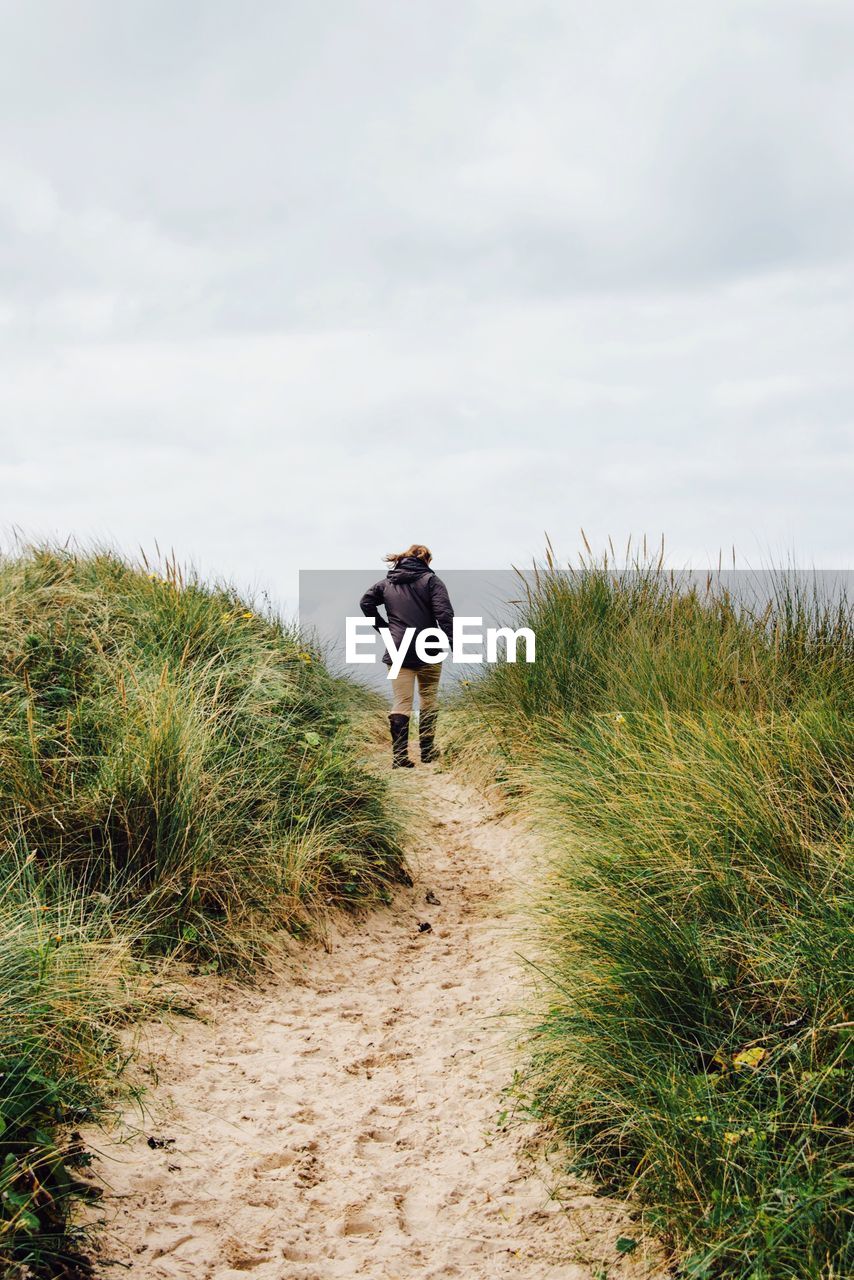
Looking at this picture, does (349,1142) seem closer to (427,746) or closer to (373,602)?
(427,746)

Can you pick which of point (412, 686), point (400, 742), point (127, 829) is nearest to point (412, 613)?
point (412, 686)

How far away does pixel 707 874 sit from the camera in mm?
3934

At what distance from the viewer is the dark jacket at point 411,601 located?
10695 millimetres

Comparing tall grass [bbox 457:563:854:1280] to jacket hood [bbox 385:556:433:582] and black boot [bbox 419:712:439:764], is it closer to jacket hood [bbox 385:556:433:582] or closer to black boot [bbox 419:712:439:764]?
black boot [bbox 419:712:439:764]

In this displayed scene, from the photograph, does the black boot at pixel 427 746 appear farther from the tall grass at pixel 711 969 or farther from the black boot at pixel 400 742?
the tall grass at pixel 711 969

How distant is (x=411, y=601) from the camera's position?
423 inches

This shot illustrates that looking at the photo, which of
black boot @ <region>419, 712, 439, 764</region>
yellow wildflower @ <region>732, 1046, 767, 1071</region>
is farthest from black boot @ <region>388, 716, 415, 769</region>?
yellow wildflower @ <region>732, 1046, 767, 1071</region>

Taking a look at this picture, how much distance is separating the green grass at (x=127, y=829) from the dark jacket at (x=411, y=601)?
265 centimetres

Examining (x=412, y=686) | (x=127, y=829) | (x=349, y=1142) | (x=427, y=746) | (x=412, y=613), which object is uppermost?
(x=412, y=613)

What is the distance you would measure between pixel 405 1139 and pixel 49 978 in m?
1.48

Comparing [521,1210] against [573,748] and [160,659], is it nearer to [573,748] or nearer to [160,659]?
[573,748]

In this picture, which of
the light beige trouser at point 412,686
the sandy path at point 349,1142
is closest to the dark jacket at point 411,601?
the light beige trouser at point 412,686

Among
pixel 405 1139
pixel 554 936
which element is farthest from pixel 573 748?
pixel 405 1139

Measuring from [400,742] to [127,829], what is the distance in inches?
207
